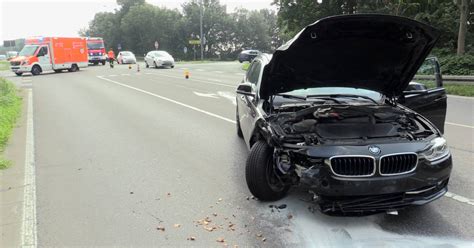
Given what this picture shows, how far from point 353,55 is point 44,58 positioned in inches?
1140

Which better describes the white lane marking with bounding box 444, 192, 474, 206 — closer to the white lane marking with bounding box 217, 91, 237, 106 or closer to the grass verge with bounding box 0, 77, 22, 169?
the grass verge with bounding box 0, 77, 22, 169

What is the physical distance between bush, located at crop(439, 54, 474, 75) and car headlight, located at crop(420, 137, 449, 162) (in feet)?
49.4

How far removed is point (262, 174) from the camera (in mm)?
4512

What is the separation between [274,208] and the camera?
4.61m

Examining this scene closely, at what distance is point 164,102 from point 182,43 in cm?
7294

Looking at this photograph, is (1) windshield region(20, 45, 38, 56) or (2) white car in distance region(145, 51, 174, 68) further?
(2) white car in distance region(145, 51, 174, 68)

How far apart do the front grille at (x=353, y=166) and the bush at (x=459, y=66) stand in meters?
15.8

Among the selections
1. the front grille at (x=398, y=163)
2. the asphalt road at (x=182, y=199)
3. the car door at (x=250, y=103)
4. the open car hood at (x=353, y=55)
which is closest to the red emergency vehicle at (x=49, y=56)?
the asphalt road at (x=182, y=199)

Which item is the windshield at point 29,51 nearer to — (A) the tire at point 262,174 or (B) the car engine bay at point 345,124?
(B) the car engine bay at point 345,124

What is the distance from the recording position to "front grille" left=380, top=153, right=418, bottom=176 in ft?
12.9

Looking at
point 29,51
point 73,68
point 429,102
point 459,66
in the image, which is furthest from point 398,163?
point 73,68

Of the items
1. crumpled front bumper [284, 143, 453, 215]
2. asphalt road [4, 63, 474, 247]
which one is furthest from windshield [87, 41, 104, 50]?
crumpled front bumper [284, 143, 453, 215]

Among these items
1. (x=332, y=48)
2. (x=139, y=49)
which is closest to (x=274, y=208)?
(x=332, y=48)

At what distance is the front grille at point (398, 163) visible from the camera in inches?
155
